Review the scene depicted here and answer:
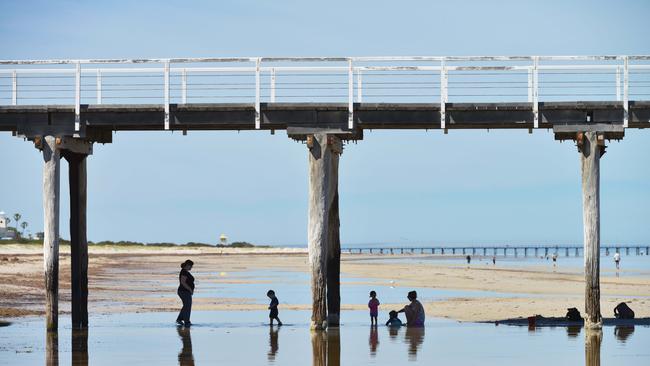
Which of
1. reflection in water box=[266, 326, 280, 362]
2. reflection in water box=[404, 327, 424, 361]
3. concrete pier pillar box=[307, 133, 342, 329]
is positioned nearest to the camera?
reflection in water box=[266, 326, 280, 362]

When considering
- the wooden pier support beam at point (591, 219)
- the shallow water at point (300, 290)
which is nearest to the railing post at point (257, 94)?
the wooden pier support beam at point (591, 219)

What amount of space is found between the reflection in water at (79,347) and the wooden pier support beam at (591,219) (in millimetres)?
11477

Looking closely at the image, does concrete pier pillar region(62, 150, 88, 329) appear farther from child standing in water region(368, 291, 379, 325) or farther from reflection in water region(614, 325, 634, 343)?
reflection in water region(614, 325, 634, 343)

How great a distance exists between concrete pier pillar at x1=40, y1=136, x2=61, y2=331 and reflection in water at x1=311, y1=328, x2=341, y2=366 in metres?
6.29

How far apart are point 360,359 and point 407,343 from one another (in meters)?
3.32

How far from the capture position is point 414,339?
26.3 m

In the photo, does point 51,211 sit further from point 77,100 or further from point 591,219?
point 591,219

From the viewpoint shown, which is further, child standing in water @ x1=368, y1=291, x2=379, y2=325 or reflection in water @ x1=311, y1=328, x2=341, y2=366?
child standing in water @ x1=368, y1=291, x2=379, y2=325

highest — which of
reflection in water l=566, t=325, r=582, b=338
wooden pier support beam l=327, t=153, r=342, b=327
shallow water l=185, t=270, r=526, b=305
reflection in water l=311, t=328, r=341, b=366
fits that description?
wooden pier support beam l=327, t=153, r=342, b=327

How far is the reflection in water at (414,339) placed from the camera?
2325 centimetres

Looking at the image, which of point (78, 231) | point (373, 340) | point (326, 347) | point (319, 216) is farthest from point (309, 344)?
point (78, 231)

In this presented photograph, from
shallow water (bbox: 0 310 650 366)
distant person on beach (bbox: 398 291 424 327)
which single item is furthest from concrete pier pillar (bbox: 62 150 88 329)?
distant person on beach (bbox: 398 291 424 327)

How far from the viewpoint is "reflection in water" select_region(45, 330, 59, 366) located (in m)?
21.8

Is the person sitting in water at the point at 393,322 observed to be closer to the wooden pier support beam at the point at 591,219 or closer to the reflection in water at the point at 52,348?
the wooden pier support beam at the point at 591,219
